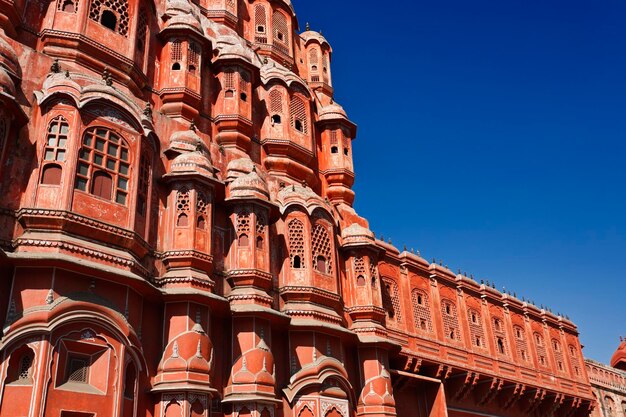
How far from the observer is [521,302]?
30.2m

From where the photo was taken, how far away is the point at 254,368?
14.7 meters

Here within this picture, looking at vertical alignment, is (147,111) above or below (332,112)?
below

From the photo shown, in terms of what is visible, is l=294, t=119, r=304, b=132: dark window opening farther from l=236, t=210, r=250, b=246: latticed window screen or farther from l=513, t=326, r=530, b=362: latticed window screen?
l=513, t=326, r=530, b=362: latticed window screen

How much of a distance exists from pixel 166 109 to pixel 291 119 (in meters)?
5.13

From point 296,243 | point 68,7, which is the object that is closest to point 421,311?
point 296,243

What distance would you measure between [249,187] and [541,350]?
2079 cm

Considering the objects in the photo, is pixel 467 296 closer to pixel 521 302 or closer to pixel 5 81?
pixel 521 302

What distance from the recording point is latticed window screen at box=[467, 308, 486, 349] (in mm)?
26062

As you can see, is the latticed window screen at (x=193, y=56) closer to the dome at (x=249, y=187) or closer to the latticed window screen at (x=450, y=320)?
the dome at (x=249, y=187)

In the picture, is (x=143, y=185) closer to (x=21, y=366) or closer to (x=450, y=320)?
(x=21, y=366)

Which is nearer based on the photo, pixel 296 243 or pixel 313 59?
pixel 296 243

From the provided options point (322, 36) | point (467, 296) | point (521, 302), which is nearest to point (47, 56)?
point (322, 36)

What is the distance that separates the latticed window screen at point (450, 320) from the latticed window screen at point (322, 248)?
842 cm

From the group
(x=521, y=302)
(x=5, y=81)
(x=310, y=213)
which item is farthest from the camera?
(x=521, y=302)
